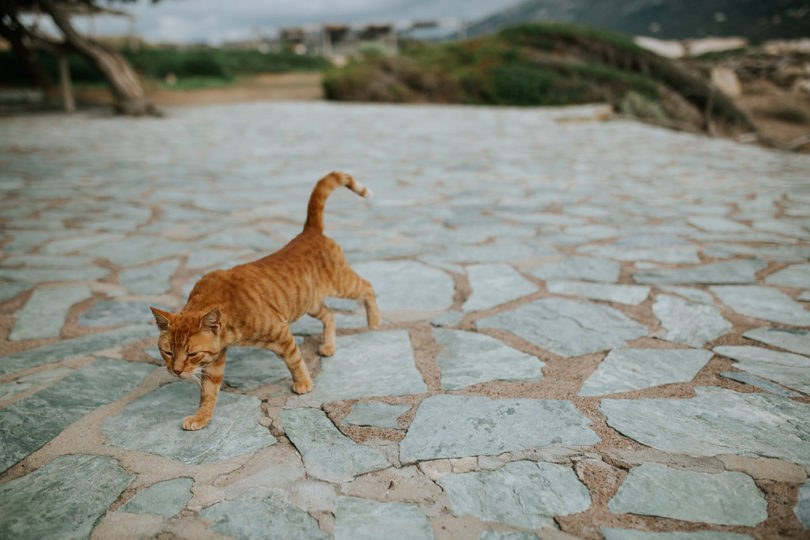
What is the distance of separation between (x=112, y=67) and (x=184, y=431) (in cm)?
1354

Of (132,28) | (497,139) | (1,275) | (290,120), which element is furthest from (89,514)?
(132,28)

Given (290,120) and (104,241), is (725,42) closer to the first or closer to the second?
(290,120)

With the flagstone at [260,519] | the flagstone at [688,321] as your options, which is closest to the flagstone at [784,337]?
the flagstone at [688,321]

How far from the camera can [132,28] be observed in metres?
23.8

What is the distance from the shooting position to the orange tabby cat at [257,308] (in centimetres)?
163

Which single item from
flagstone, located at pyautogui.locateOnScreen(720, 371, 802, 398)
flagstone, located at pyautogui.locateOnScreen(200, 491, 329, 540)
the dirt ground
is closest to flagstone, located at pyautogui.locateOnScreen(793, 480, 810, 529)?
flagstone, located at pyautogui.locateOnScreen(720, 371, 802, 398)

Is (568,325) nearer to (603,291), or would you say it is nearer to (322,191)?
(603,291)

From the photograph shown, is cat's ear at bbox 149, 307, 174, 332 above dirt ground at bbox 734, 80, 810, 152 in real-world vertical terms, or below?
below

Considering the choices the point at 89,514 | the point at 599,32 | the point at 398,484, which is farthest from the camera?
the point at 599,32

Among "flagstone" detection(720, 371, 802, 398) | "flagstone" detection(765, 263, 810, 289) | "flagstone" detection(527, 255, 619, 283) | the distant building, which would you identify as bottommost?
"flagstone" detection(720, 371, 802, 398)

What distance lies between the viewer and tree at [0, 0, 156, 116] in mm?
11805

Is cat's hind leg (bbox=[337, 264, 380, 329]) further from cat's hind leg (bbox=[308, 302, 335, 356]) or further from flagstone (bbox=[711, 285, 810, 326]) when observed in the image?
flagstone (bbox=[711, 285, 810, 326])

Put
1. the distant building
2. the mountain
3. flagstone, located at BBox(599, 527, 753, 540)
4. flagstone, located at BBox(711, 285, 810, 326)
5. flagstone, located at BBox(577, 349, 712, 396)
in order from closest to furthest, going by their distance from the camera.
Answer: flagstone, located at BBox(599, 527, 753, 540) → flagstone, located at BBox(577, 349, 712, 396) → flagstone, located at BBox(711, 285, 810, 326) → the mountain → the distant building

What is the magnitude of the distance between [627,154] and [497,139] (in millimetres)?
2466
